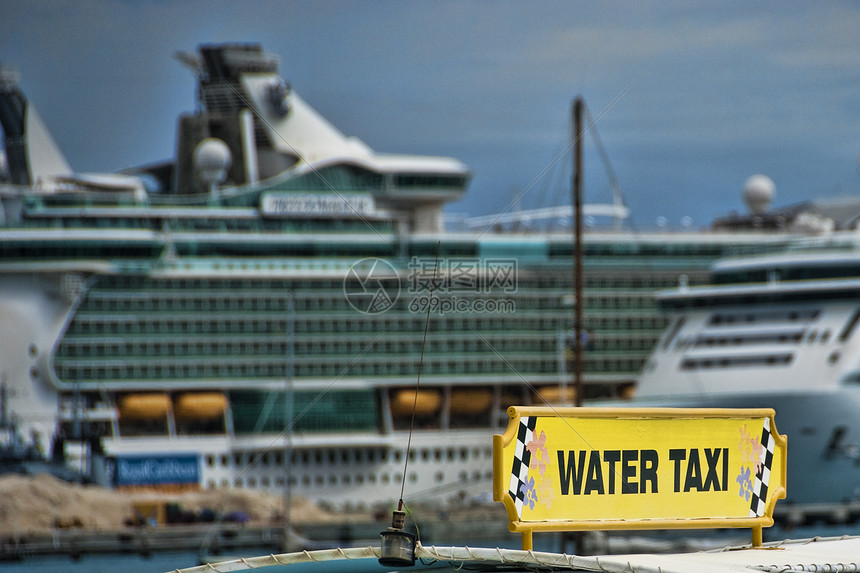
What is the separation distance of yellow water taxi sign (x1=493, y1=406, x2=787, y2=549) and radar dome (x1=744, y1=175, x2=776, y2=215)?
50.1m

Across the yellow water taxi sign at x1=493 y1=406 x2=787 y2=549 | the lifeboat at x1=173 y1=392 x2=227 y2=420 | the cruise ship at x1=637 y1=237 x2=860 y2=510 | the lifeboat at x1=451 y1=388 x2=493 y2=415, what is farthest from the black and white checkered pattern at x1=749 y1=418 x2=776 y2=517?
the lifeboat at x1=451 y1=388 x2=493 y2=415

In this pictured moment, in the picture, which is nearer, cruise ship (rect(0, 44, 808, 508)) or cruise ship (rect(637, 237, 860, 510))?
cruise ship (rect(637, 237, 860, 510))

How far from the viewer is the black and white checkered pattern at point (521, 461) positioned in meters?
14.7

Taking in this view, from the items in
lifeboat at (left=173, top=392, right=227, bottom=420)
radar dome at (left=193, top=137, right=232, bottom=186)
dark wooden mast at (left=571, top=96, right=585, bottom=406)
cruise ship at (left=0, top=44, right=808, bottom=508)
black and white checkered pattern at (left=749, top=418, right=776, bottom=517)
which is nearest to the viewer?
black and white checkered pattern at (left=749, top=418, right=776, bottom=517)

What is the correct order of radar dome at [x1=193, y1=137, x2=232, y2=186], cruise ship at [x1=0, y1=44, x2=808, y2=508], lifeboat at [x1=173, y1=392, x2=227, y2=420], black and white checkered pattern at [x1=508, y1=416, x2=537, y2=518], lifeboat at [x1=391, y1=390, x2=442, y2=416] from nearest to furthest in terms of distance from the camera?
black and white checkered pattern at [x1=508, y1=416, x2=537, y2=518]
cruise ship at [x1=0, y1=44, x2=808, y2=508]
lifeboat at [x1=173, y1=392, x2=227, y2=420]
lifeboat at [x1=391, y1=390, x2=442, y2=416]
radar dome at [x1=193, y1=137, x2=232, y2=186]

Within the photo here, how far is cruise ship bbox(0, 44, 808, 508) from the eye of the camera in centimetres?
5825

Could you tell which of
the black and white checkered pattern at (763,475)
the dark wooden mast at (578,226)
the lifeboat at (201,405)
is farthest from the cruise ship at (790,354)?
the black and white checkered pattern at (763,475)

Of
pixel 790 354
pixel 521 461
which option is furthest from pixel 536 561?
pixel 790 354

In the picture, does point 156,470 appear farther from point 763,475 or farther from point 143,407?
point 763,475

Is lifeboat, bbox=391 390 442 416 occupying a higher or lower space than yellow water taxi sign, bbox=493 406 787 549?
lower

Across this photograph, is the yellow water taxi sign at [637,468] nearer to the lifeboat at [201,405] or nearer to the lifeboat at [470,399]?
the lifeboat at [201,405]

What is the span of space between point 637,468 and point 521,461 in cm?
141

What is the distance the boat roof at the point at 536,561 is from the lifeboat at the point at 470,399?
152ft

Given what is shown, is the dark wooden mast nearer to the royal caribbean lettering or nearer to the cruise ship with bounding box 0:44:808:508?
the cruise ship with bounding box 0:44:808:508
